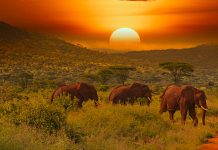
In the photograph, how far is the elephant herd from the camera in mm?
17422

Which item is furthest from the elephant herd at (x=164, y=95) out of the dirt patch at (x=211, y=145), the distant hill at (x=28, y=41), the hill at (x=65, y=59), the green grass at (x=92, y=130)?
the distant hill at (x=28, y=41)

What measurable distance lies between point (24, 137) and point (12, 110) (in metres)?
4.72

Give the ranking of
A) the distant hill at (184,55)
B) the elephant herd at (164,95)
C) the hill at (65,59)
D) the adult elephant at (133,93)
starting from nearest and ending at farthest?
the elephant herd at (164,95), the adult elephant at (133,93), the hill at (65,59), the distant hill at (184,55)

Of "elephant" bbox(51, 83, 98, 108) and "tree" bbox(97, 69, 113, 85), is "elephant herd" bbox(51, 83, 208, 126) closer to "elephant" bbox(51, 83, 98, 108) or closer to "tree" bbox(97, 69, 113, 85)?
"elephant" bbox(51, 83, 98, 108)

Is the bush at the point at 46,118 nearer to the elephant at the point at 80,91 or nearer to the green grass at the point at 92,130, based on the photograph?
the green grass at the point at 92,130

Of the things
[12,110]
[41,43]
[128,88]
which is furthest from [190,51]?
[12,110]

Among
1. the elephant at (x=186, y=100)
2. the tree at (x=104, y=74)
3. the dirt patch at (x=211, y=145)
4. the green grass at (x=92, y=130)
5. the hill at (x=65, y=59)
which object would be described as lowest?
the dirt patch at (x=211, y=145)

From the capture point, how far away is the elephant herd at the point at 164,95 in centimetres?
1742

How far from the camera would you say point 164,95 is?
19.5 m

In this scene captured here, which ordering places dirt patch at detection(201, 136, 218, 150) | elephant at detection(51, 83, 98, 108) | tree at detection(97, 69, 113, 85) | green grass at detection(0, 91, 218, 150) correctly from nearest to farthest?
1. green grass at detection(0, 91, 218, 150)
2. dirt patch at detection(201, 136, 218, 150)
3. elephant at detection(51, 83, 98, 108)
4. tree at detection(97, 69, 113, 85)

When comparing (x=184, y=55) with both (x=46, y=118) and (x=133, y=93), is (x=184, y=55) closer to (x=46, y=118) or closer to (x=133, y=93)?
(x=133, y=93)

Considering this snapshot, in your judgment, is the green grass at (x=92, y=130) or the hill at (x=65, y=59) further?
the hill at (x=65, y=59)

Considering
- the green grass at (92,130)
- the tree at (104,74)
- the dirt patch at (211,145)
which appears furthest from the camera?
the tree at (104,74)

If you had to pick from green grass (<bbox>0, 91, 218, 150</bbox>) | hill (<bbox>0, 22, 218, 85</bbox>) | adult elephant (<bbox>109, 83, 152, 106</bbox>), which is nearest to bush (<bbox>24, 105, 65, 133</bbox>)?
green grass (<bbox>0, 91, 218, 150</bbox>)
